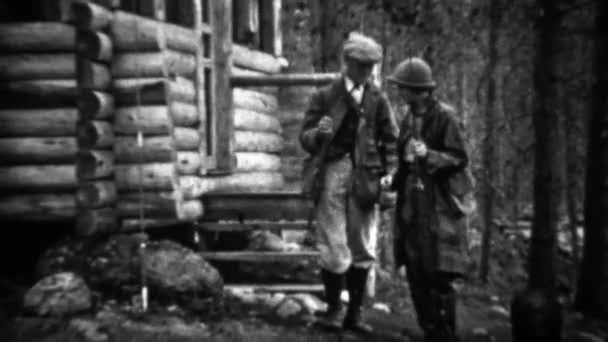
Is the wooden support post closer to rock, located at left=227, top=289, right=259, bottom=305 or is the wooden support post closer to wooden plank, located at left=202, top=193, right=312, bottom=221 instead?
wooden plank, located at left=202, top=193, right=312, bottom=221

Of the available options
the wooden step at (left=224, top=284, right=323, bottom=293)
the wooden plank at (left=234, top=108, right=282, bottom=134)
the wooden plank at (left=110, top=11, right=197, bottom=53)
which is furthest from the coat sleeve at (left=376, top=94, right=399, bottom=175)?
the wooden plank at (left=234, top=108, right=282, bottom=134)

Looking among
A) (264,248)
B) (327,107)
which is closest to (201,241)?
(264,248)

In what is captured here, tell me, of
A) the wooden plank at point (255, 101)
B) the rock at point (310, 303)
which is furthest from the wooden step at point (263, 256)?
the wooden plank at point (255, 101)

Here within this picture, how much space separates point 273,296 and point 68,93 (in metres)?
2.92

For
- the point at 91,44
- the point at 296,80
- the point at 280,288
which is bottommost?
the point at 280,288

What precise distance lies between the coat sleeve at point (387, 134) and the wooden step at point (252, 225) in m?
1.75

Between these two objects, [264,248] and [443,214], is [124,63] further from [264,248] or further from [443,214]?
[443,214]

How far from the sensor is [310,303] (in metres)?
7.30

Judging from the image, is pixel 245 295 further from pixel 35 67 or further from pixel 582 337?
pixel 582 337

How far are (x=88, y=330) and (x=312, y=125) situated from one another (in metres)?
2.56

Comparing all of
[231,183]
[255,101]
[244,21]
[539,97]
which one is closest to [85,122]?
[231,183]

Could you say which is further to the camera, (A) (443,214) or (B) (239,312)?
(B) (239,312)

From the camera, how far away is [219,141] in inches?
364

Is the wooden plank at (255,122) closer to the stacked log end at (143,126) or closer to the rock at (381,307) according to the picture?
the stacked log end at (143,126)
